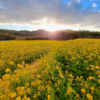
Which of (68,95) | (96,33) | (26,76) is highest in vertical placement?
(96,33)

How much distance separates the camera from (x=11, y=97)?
219 cm

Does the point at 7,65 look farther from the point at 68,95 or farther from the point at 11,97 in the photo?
the point at 68,95

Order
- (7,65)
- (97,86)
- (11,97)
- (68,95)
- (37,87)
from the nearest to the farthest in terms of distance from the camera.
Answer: (11,97), (68,95), (37,87), (97,86), (7,65)

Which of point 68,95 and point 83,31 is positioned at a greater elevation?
point 83,31

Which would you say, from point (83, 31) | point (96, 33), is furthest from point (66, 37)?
point (96, 33)

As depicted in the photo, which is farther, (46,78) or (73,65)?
(73,65)

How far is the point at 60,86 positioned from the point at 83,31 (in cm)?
5488

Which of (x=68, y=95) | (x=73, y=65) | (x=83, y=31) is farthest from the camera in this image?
(x=83, y=31)

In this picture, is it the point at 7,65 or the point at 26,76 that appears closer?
the point at 26,76

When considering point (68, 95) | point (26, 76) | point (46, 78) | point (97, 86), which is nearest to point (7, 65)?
point (26, 76)

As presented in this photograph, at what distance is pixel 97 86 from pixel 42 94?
5.55 ft

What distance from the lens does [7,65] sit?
4812mm

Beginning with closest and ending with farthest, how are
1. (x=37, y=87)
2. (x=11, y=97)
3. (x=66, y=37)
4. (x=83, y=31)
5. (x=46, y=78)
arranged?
(x=11, y=97) < (x=37, y=87) < (x=46, y=78) < (x=66, y=37) < (x=83, y=31)

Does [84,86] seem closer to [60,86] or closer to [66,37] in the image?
[60,86]
